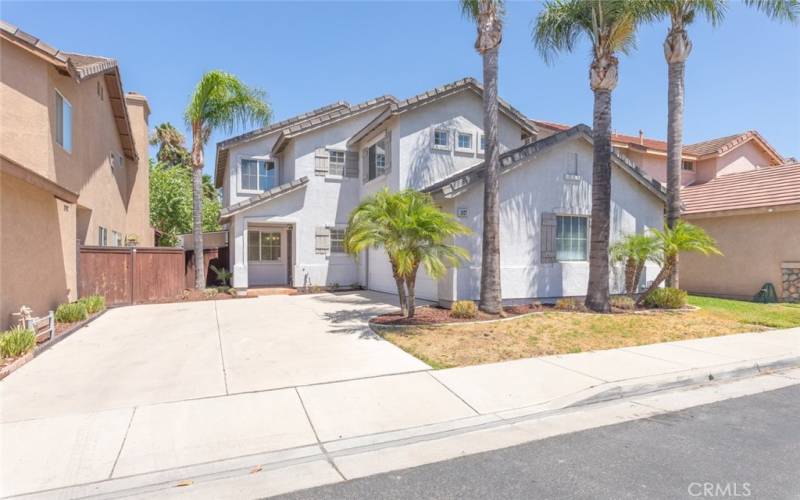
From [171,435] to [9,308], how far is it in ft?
21.1

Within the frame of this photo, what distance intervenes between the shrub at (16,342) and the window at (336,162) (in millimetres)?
12556

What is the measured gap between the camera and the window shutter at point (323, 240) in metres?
18.2

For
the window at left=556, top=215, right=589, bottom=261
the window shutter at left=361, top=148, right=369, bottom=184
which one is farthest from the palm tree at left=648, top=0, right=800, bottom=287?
the window shutter at left=361, top=148, right=369, bottom=184

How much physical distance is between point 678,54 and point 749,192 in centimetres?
686

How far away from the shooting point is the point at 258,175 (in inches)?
797

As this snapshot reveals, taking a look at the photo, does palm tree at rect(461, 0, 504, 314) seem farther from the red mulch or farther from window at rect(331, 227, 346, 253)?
window at rect(331, 227, 346, 253)

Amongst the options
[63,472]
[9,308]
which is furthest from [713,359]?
[9,308]

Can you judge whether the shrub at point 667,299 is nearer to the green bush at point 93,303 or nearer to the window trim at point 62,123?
the green bush at point 93,303

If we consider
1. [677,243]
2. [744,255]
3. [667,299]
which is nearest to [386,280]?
[667,299]

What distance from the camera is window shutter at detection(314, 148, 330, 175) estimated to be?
1831cm

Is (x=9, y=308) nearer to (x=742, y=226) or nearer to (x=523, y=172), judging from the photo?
(x=523, y=172)

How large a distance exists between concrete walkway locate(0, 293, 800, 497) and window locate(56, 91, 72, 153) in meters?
5.77

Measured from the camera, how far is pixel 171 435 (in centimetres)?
468

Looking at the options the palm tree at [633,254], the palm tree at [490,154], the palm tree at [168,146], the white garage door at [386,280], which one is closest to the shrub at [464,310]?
the palm tree at [490,154]
